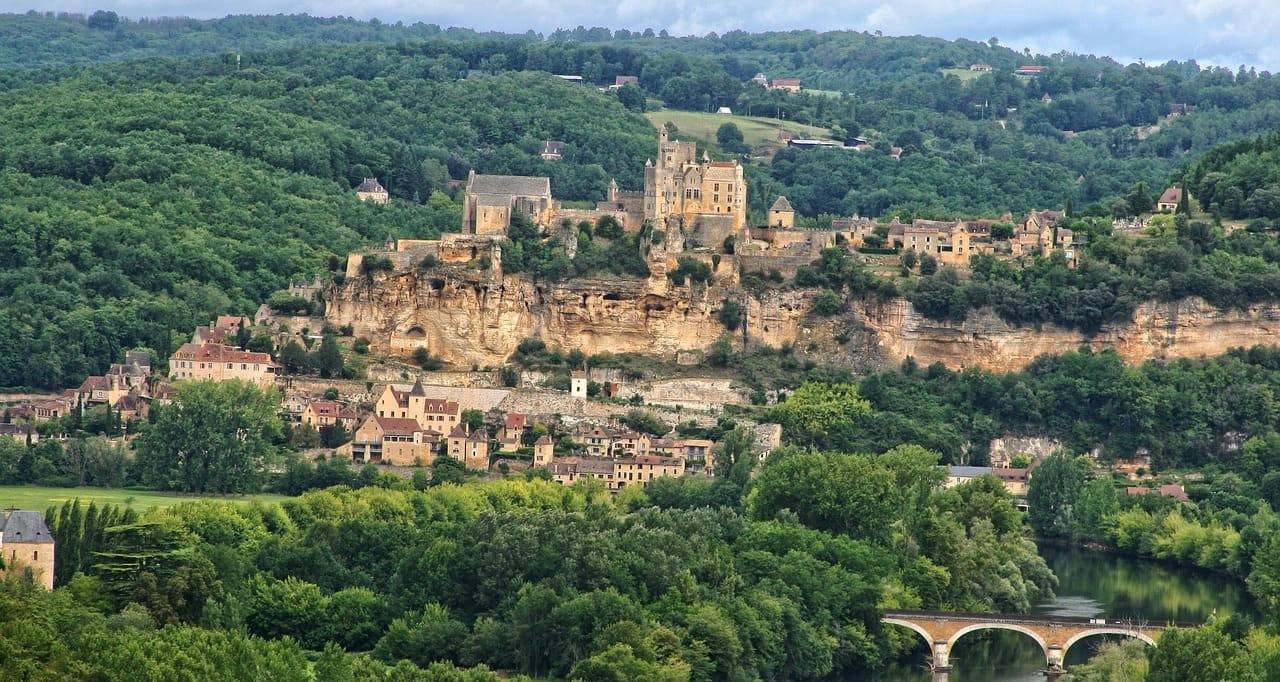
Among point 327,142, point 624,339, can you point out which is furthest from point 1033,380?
point 327,142

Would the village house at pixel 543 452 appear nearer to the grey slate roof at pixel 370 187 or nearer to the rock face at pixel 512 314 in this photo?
the rock face at pixel 512 314

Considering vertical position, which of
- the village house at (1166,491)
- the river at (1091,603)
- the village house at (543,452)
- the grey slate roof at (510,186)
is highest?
the grey slate roof at (510,186)

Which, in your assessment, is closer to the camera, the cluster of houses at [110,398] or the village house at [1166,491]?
the cluster of houses at [110,398]

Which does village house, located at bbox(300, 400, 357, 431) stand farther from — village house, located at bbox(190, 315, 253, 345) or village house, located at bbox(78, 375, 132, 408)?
village house, located at bbox(78, 375, 132, 408)

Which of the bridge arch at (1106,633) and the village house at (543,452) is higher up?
the village house at (543,452)

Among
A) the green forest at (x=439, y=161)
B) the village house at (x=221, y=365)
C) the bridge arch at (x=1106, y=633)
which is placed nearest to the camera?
the bridge arch at (x=1106, y=633)

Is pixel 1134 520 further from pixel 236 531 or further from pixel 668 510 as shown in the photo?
pixel 236 531

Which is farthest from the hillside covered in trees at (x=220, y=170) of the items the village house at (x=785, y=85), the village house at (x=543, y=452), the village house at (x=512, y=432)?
the village house at (x=785, y=85)
